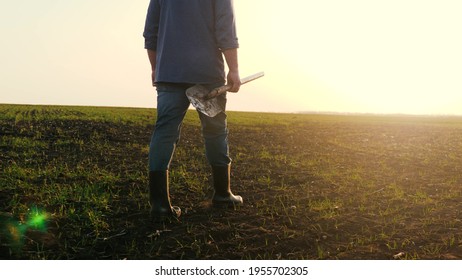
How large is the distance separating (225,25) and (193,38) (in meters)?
0.34

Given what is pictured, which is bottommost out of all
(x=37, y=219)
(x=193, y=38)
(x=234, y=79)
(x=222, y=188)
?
(x=37, y=219)

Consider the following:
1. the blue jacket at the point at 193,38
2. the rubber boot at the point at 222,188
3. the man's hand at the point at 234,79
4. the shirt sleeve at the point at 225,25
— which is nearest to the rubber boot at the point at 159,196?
the rubber boot at the point at 222,188

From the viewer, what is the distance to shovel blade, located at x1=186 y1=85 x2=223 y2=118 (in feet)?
14.2

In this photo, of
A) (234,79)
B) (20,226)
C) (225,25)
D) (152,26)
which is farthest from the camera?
(152,26)

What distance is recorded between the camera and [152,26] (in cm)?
471

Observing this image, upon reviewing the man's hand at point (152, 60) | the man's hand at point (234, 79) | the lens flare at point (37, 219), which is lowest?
the lens flare at point (37, 219)

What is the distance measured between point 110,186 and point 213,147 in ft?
6.05

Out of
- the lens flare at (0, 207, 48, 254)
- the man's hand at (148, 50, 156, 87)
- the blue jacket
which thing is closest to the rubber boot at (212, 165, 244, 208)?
the blue jacket

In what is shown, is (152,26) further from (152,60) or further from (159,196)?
(159,196)

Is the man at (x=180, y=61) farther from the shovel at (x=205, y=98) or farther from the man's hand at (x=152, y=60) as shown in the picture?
the man's hand at (x=152, y=60)

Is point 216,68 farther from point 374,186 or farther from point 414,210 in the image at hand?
point 374,186

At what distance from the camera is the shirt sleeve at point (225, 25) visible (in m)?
4.37

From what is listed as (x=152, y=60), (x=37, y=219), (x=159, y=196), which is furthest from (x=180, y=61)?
(x=37, y=219)

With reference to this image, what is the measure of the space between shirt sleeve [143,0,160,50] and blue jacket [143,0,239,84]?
0.67 feet
